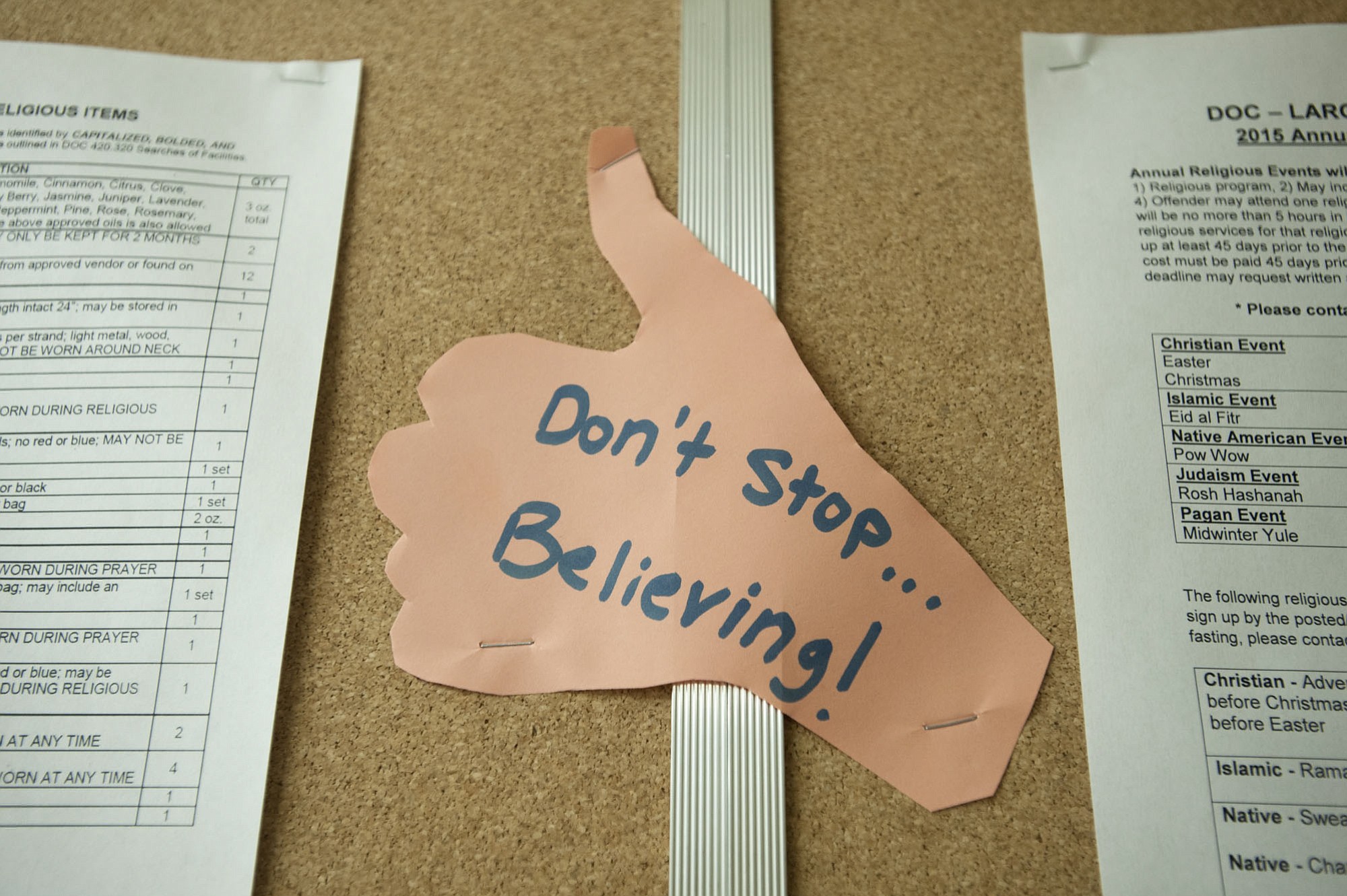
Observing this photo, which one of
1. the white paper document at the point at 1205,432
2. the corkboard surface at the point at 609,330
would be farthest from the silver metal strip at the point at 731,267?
the white paper document at the point at 1205,432

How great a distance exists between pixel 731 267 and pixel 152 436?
30cm

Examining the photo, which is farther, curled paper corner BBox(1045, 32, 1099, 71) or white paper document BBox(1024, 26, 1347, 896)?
curled paper corner BBox(1045, 32, 1099, 71)

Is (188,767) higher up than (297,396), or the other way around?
(297,396)

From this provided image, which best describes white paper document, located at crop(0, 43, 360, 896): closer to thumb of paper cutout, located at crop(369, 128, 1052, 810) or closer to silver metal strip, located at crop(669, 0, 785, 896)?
thumb of paper cutout, located at crop(369, 128, 1052, 810)

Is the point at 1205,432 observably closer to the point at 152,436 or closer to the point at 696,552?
the point at 696,552

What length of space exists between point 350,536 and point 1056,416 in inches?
13.7

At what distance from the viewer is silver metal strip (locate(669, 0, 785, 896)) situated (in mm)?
348

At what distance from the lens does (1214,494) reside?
384 millimetres

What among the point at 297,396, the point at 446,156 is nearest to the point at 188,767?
the point at 297,396

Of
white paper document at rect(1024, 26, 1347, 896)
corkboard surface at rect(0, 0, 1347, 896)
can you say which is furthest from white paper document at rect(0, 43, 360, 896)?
white paper document at rect(1024, 26, 1347, 896)

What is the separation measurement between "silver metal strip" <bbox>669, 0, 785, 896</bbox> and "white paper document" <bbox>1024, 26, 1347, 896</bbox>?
0.14m

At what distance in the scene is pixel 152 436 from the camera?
0.40 meters

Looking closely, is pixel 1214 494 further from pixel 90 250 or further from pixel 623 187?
pixel 90 250

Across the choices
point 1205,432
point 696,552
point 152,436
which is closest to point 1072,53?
point 1205,432
